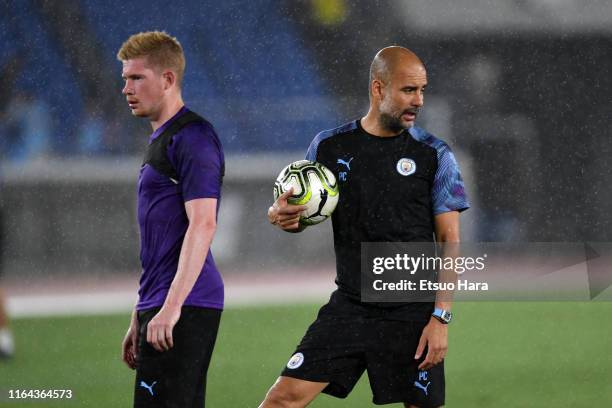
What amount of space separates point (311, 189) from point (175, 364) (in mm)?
951

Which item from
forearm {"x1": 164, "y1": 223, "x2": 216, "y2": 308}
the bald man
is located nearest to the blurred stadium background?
the bald man

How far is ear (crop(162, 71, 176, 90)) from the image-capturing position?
3432 mm

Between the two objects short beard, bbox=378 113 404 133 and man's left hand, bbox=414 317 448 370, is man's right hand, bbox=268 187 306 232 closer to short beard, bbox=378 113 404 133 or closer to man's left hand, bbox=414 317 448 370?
short beard, bbox=378 113 404 133

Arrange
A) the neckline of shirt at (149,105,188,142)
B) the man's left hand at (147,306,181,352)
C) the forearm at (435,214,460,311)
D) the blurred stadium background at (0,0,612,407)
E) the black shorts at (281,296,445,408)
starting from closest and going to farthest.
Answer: the man's left hand at (147,306,181,352), the neckline of shirt at (149,105,188,142), the forearm at (435,214,460,311), the black shorts at (281,296,445,408), the blurred stadium background at (0,0,612,407)

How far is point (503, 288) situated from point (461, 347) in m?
1.00

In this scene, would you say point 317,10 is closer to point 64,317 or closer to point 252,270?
point 252,270

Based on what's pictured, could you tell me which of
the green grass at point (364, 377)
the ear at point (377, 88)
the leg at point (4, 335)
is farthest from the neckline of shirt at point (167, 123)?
the leg at point (4, 335)

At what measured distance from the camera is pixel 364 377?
7824 millimetres

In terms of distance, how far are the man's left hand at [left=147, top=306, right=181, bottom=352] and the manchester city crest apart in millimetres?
1219

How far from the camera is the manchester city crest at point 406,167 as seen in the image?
402 centimetres

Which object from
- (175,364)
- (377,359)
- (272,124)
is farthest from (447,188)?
(272,124)

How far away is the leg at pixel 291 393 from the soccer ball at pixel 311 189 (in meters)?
0.62

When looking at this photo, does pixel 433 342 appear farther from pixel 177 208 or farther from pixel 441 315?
pixel 177 208

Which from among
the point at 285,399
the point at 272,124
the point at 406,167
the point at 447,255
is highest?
the point at 272,124
